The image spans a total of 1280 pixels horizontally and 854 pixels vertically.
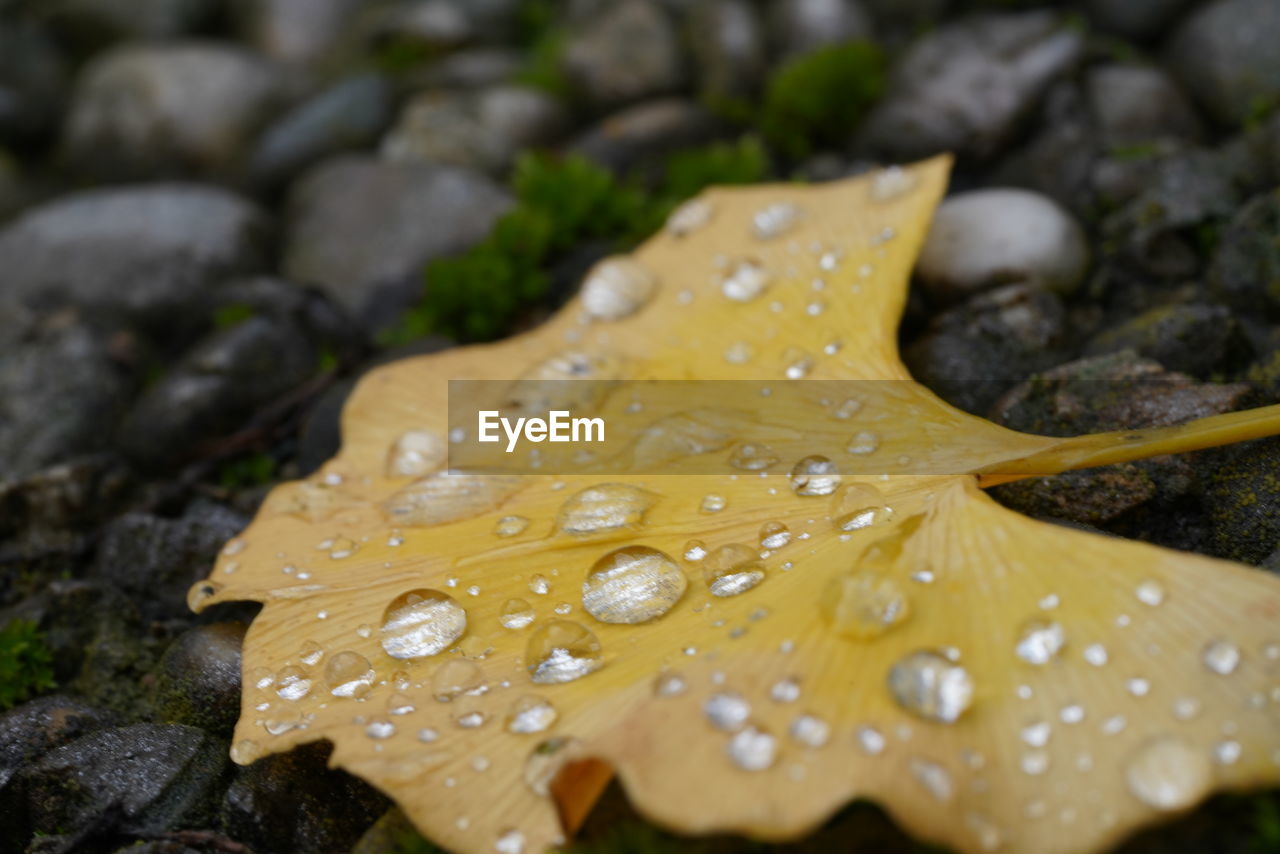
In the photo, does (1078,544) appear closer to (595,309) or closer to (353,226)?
(595,309)

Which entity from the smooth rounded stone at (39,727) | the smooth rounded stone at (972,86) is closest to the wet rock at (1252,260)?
the smooth rounded stone at (972,86)

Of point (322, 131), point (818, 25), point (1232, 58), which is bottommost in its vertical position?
point (322, 131)

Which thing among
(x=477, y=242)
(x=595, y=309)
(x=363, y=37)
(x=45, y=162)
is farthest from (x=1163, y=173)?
(x=45, y=162)

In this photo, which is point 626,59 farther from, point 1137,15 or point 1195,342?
point 1195,342

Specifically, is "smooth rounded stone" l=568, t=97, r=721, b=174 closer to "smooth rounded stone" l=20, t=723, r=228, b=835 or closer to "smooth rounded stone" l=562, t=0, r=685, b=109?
"smooth rounded stone" l=562, t=0, r=685, b=109

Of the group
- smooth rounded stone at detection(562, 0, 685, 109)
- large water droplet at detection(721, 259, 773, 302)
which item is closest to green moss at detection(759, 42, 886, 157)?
smooth rounded stone at detection(562, 0, 685, 109)

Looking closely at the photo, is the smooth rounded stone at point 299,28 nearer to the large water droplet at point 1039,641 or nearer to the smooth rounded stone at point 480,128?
the smooth rounded stone at point 480,128

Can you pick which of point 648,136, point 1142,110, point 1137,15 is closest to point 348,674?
point 648,136
